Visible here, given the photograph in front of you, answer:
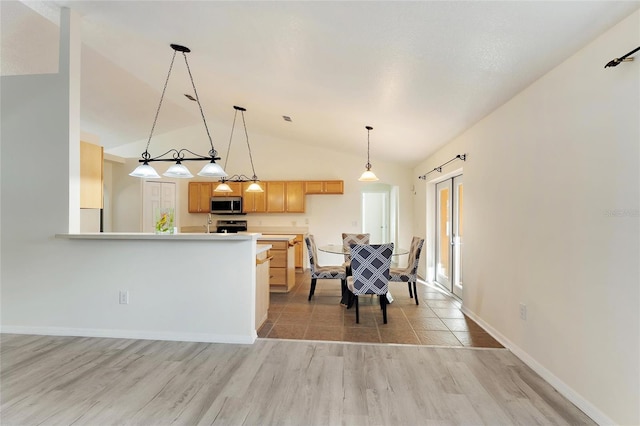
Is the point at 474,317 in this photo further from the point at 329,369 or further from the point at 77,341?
the point at 77,341

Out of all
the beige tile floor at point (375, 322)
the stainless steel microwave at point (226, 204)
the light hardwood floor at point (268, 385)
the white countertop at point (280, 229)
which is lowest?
the beige tile floor at point (375, 322)

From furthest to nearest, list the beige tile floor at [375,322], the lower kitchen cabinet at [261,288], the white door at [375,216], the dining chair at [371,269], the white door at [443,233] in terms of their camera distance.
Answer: the white door at [375,216] → the white door at [443,233] → the dining chair at [371,269] → the lower kitchen cabinet at [261,288] → the beige tile floor at [375,322]

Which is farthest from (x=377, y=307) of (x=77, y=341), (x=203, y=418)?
(x=77, y=341)

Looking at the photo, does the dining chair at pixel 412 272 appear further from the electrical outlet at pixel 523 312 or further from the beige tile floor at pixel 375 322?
the electrical outlet at pixel 523 312

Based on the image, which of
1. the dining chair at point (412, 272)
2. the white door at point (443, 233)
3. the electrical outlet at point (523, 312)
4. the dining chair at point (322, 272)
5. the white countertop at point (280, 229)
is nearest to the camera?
the electrical outlet at point (523, 312)

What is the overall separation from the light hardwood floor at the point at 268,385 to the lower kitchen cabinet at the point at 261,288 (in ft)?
1.57

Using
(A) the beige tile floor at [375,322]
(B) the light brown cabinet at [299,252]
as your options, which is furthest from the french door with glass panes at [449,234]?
(B) the light brown cabinet at [299,252]

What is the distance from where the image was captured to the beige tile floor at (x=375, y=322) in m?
2.94

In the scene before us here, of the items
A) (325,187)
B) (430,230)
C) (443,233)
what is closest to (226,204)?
(325,187)

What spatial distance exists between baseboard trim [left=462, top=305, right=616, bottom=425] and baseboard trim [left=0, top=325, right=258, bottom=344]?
2331 mm

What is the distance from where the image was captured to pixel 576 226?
6.42ft

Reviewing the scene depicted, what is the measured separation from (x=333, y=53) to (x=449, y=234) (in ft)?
11.1

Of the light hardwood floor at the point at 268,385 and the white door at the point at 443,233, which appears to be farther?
the white door at the point at 443,233

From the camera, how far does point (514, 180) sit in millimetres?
2684
